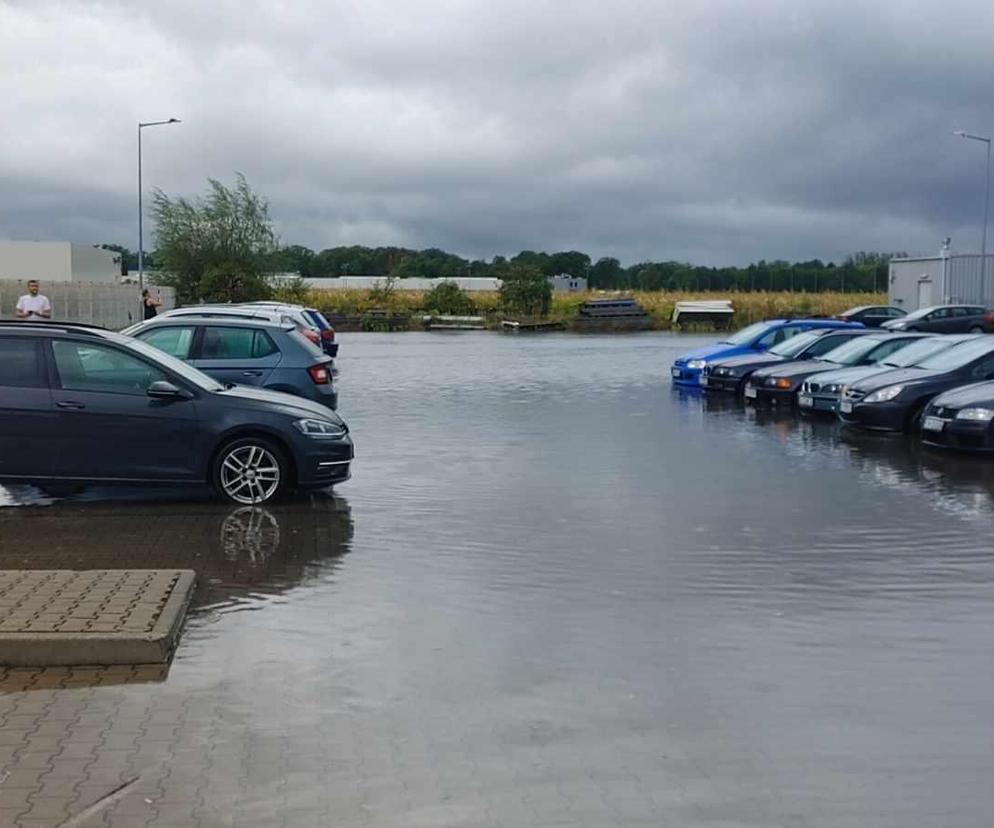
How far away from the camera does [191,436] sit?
458 inches

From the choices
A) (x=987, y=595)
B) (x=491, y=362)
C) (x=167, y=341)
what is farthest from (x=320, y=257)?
(x=987, y=595)

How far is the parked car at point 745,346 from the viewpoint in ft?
89.9

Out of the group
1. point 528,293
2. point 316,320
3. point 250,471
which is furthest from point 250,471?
point 528,293

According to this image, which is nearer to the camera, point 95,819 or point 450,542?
point 95,819

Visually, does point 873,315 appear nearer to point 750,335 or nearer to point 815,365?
point 750,335

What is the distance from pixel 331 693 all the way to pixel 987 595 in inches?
184

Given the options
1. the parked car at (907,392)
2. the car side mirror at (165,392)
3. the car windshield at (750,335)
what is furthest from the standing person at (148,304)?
the car side mirror at (165,392)

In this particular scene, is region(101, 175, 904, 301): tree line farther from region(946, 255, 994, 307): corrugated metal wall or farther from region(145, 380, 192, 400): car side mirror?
region(145, 380, 192, 400): car side mirror

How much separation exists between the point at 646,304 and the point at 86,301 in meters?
39.2

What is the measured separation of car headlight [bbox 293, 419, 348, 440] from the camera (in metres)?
11.9

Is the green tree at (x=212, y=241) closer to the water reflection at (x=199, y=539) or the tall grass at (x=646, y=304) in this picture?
the tall grass at (x=646, y=304)

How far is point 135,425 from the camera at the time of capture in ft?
37.7

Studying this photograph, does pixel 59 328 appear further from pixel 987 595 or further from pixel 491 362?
pixel 491 362

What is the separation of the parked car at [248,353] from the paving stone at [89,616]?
7.36 m
